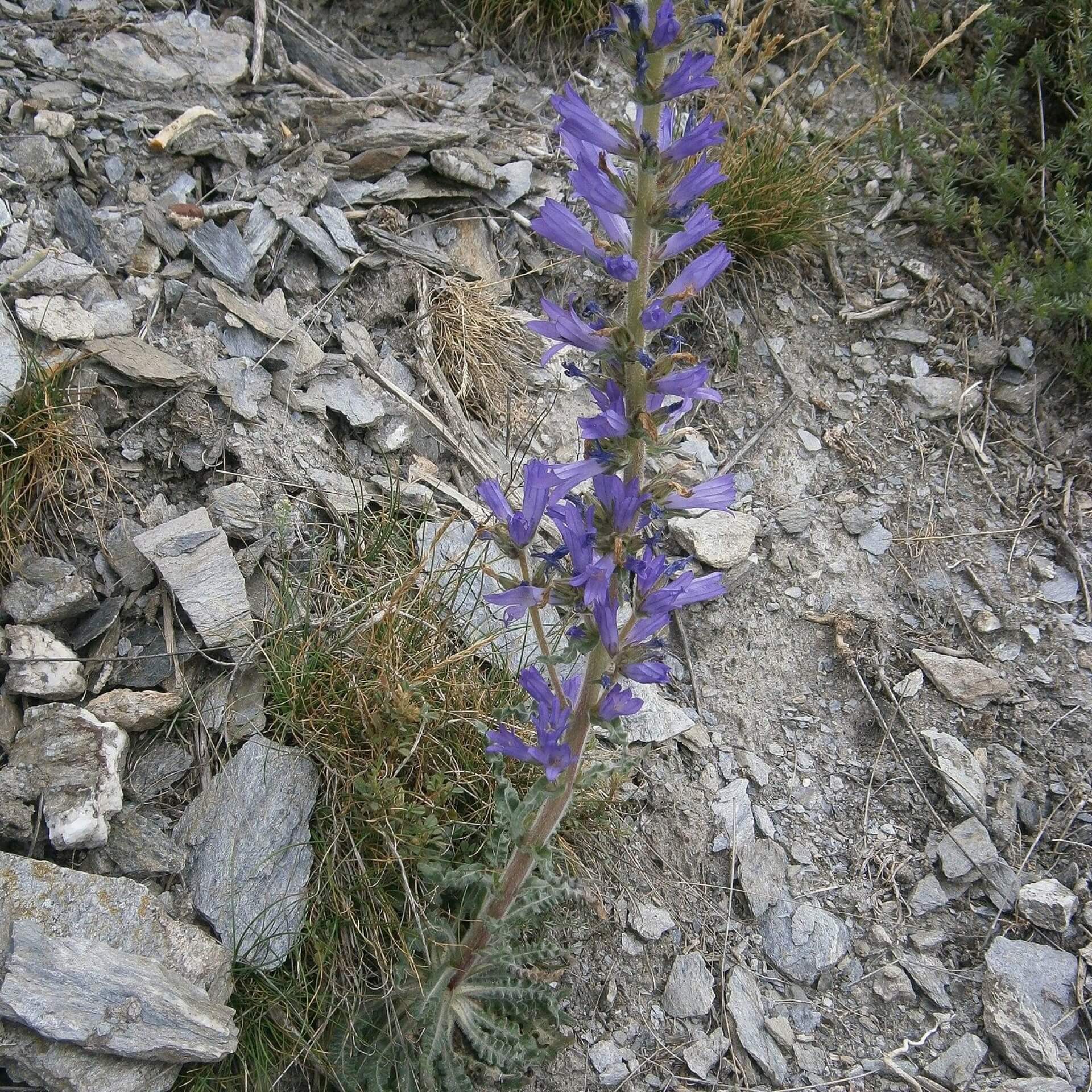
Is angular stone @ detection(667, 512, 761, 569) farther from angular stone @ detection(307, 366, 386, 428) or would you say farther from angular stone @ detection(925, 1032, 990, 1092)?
angular stone @ detection(925, 1032, 990, 1092)

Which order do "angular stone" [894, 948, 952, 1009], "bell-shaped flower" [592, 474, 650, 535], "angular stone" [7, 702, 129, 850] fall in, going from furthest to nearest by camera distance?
"angular stone" [894, 948, 952, 1009]
"angular stone" [7, 702, 129, 850]
"bell-shaped flower" [592, 474, 650, 535]

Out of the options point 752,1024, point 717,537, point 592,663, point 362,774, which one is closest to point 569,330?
point 592,663

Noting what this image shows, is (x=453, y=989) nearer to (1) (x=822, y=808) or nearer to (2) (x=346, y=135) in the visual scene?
(1) (x=822, y=808)

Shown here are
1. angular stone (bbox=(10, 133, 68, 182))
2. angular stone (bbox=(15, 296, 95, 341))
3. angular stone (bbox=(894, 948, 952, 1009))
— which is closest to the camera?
angular stone (bbox=(894, 948, 952, 1009))

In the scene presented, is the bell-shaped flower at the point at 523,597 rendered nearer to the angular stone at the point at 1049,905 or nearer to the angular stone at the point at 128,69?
the angular stone at the point at 1049,905

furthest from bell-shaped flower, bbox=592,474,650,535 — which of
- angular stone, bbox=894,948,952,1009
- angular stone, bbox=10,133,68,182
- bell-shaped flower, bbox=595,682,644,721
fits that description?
angular stone, bbox=10,133,68,182

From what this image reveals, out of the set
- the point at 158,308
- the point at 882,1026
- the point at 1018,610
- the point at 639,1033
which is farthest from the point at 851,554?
the point at 158,308
